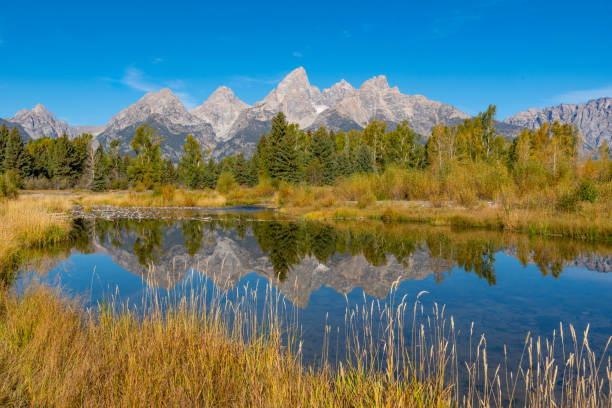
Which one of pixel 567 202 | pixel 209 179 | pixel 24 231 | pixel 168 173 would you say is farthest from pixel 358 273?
pixel 168 173

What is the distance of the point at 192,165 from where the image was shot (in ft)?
249

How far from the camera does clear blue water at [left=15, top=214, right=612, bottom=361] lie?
6.50 m

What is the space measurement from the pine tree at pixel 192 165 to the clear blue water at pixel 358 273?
5736cm

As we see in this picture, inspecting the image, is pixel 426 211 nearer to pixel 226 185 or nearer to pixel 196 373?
pixel 196 373

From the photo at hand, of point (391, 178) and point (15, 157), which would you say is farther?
point (15, 157)

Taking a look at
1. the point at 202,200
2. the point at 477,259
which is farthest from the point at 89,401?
the point at 202,200

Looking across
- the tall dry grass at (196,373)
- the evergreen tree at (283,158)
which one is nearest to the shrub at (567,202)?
the tall dry grass at (196,373)

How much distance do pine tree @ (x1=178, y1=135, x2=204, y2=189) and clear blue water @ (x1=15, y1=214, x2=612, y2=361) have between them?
57356 mm

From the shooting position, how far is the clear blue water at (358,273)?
6504 mm

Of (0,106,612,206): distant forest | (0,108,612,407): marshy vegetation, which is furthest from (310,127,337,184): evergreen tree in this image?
(0,108,612,407): marshy vegetation

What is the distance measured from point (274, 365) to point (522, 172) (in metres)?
24.4

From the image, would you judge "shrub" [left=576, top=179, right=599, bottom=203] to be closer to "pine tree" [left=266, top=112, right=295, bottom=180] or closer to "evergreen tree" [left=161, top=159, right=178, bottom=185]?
"pine tree" [left=266, top=112, right=295, bottom=180]

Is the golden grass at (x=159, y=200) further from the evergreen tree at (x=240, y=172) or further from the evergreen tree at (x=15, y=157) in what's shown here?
the evergreen tree at (x=240, y=172)

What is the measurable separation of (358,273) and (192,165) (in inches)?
2799
